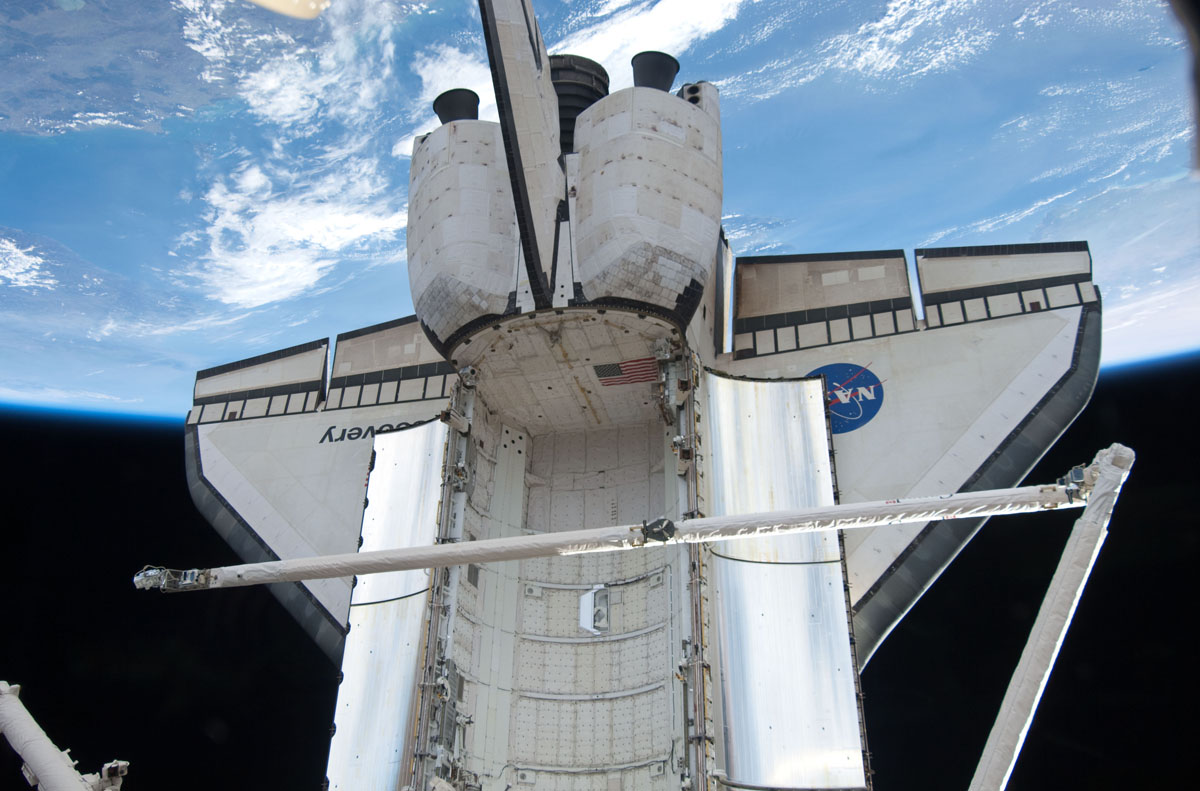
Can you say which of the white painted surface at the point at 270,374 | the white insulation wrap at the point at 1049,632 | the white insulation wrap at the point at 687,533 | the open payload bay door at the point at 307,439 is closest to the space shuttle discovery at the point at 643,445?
the open payload bay door at the point at 307,439

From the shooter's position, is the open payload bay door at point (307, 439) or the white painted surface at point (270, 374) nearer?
the open payload bay door at point (307, 439)

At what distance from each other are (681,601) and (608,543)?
278cm

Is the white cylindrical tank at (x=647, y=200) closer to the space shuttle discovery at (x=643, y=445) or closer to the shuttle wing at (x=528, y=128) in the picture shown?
the space shuttle discovery at (x=643, y=445)

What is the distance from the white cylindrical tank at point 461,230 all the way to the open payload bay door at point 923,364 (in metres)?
3.93

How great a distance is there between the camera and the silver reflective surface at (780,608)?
7640 millimetres

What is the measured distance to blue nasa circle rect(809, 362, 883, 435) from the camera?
11038 millimetres

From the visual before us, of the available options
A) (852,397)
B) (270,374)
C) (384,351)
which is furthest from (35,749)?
(852,397)

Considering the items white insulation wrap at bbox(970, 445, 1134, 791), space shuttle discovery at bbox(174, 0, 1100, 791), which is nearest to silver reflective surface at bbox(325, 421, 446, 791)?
space shuttle discovery at bbox(174, 0, 1100, 791)

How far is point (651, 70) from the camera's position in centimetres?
958

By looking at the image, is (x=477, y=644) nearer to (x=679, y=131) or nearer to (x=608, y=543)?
(x=608, y=543)

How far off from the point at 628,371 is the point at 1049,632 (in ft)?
16.5

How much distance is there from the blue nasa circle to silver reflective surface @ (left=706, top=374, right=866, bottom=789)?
6.60ft

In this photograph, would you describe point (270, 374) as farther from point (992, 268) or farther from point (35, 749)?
point (992, 268)

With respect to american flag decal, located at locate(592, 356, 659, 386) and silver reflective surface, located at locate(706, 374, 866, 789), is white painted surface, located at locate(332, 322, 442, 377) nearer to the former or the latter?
american flag decal, located at locate(592, 356, 659, 386)
